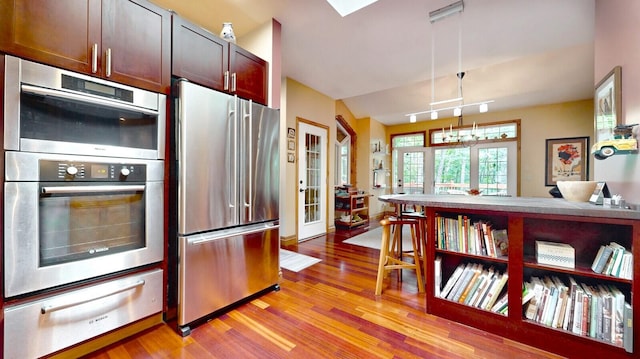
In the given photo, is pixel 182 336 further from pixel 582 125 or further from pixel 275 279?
pixel 582 125

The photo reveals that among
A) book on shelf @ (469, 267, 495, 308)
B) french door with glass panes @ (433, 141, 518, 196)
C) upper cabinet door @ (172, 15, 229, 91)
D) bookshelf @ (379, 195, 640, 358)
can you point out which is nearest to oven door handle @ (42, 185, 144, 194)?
upper cabinet door @ (172, 15, 229, 91)

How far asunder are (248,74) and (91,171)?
136cm

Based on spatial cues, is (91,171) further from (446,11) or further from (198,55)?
(446,11)

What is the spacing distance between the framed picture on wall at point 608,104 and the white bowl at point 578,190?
45cm

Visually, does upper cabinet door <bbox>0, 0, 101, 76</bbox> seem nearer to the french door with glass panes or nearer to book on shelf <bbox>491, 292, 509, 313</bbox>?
book on shelf <bbox>491, 292, 509, 313</bbox>

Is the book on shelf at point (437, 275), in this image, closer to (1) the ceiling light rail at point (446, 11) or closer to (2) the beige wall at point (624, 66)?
(2) the beige wall at point (624, 66)

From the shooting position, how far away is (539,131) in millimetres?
5531

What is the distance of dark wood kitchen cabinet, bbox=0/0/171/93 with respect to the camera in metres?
1.17

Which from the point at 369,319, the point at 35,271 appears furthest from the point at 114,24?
the point at 369,319

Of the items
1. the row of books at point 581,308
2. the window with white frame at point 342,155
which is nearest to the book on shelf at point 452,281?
the row of books at point 581,308

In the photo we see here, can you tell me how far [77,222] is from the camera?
1.38 meters

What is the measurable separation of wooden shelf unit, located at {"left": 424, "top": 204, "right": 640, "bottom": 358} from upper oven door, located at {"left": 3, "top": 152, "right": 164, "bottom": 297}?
207 cm

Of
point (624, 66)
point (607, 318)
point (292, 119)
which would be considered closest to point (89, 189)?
point (292, 119)

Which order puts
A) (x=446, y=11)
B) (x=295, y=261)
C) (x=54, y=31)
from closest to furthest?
1. (x=54, y=31)
2. (x=446, y=11)
3. (x=295, y=261)
